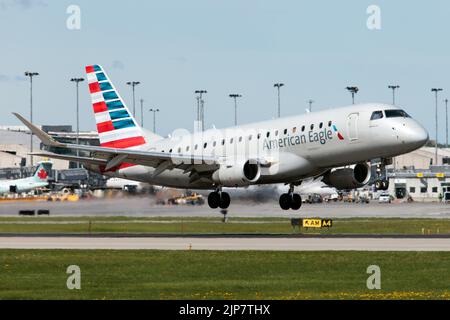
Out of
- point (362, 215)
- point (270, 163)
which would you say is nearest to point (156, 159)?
point (270, 163)

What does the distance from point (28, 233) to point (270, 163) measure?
2459cm

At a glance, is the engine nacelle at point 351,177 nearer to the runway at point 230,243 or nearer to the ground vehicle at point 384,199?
the runway at point 230,243

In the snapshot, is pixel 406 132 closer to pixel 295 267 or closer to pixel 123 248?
pixel 295 267

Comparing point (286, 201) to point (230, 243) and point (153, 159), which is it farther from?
point (153, 159)

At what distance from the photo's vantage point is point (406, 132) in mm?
60719

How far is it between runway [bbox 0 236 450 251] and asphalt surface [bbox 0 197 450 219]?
581 centimetres

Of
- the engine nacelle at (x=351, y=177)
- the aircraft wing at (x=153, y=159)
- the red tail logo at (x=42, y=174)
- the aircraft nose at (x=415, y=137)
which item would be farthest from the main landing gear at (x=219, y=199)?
the red tail logo at (x=42, y=174)

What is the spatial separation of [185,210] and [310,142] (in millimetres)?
36418

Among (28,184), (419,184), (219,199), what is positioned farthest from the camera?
(419,184)

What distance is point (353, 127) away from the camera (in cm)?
6269

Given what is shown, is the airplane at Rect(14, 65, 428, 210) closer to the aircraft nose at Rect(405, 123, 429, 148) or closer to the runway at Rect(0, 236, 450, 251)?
the aircraft nose at Rect(405, 123, 429, 148)

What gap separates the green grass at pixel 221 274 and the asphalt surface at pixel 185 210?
18938 millimetres

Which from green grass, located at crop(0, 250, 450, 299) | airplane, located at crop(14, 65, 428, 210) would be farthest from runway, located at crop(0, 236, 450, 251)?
green grass, located at crop(0, 250, 450, 299)

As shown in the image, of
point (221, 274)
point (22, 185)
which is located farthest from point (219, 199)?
point (22, 185)
